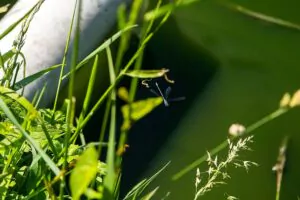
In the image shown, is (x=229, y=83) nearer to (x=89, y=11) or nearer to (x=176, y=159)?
(x=176, y=159)

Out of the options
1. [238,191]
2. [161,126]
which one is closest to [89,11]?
[161,126]

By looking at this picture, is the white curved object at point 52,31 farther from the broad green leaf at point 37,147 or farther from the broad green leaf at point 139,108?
the broad green leaf at point 139,108

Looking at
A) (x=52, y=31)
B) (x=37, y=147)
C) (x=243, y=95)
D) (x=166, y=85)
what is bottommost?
(x=243, y=95)

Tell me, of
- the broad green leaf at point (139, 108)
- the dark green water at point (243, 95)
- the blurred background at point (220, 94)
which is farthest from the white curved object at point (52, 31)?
the broad green leaf at point (139, 108)

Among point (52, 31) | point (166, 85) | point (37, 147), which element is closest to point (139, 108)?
point (37, 147)

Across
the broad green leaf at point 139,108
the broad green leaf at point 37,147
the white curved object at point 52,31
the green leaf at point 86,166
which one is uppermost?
the broad green leaf at point 139,108

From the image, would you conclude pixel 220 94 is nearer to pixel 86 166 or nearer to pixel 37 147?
pixel 37 147
